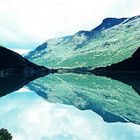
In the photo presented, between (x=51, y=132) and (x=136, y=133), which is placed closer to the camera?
(x=51, y=132)

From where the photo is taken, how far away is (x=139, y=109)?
85.1 meters

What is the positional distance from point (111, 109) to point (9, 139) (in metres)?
69.6

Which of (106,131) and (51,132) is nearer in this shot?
(51,132)

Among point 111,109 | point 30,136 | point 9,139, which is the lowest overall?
point 111,109

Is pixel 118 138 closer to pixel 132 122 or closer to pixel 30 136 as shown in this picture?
pixel 30 136

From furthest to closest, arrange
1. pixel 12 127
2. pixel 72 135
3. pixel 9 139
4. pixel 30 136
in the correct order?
1. pixel 12 127
2. pixel 72 135
3. pixel 30 136
4. pixel 9 139

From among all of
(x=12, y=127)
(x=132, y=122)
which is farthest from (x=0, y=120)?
(x=132, y=122)

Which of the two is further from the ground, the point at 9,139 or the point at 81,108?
the point at 9,139

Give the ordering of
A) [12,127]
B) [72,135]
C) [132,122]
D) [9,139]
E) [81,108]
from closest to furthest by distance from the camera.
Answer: [9,139] < [72,135] < [12,127] < [132,122] < [81,108]

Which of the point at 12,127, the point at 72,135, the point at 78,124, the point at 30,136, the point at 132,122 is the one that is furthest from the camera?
the point at 132,122

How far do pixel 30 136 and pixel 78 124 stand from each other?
19.0m

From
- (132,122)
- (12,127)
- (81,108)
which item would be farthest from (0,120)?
(81,108)

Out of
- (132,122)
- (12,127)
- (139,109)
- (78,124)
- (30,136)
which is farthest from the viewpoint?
(139,109)

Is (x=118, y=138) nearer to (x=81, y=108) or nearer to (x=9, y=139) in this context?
(x=9, y=139)
